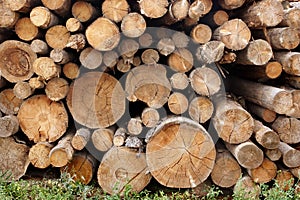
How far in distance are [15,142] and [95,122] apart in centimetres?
83

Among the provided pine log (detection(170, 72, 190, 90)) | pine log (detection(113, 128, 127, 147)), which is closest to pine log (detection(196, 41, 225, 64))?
pine log (detection(170, 72, 190, 90))

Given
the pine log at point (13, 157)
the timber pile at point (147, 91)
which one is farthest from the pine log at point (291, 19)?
the pine log at point (13, 157)

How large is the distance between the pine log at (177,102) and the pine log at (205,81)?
0.15m

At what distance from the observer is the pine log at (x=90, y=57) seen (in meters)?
3.36

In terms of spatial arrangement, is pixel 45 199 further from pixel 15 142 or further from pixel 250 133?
pixel 250 133

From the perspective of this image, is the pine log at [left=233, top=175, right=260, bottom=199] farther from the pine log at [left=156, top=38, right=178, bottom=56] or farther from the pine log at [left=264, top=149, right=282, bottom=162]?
the pine log at [left=156, top=38, right=178, bottom=56]

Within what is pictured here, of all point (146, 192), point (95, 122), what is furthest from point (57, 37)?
point (146, 192)

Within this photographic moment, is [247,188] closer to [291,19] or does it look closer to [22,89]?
[291,19]

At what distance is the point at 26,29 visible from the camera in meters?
3.42

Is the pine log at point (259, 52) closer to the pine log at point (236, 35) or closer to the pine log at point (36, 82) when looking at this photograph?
the pine log at point (236, 35)

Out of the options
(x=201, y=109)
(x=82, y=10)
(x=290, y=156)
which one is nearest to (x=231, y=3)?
(x=201, y=109)

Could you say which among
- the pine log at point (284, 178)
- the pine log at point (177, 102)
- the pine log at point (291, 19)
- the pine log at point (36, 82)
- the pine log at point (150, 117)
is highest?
the pine log at point (291, 19)

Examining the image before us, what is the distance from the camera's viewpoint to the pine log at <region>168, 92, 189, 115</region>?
340 centimetres

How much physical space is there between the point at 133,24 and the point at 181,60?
21.5 inches
